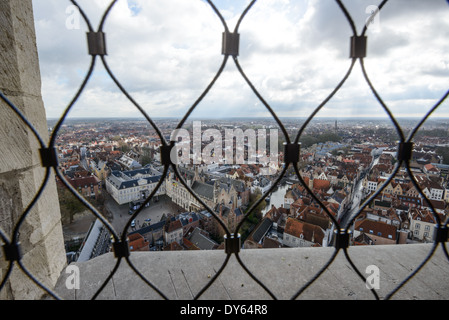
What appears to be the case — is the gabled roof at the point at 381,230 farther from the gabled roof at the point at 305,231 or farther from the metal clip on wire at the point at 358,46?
the metal clip on wire at the point at 358,46

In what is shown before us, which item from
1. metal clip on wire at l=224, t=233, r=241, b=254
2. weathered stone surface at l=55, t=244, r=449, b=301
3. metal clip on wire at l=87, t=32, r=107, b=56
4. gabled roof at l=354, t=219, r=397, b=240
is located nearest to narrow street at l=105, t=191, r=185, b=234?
gabled roof at l=354, t=219, r=397, b=240

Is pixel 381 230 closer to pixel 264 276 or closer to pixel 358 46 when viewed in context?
pixel 264 276

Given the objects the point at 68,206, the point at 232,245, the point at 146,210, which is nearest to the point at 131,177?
the point at 146,210

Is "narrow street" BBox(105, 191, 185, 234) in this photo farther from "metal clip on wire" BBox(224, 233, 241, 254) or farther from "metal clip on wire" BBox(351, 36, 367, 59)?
"metal clip on wire" BBox(351, 36, 367, 59)

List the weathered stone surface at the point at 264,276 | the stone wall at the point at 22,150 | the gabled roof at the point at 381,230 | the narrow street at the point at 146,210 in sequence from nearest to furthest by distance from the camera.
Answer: the stone wall at the point at 22,150
the weathered stone surface at the point at 264,276
the gabled roof at the point at 381,230
the narrow street at the point at 146,210

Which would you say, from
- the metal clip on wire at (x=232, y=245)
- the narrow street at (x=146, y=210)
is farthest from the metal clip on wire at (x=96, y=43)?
the narrow street at (x=146, y=210)

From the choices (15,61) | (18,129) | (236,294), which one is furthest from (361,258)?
(15,61)

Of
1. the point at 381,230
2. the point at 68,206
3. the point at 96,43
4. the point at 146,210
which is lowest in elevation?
the point at 146,210
